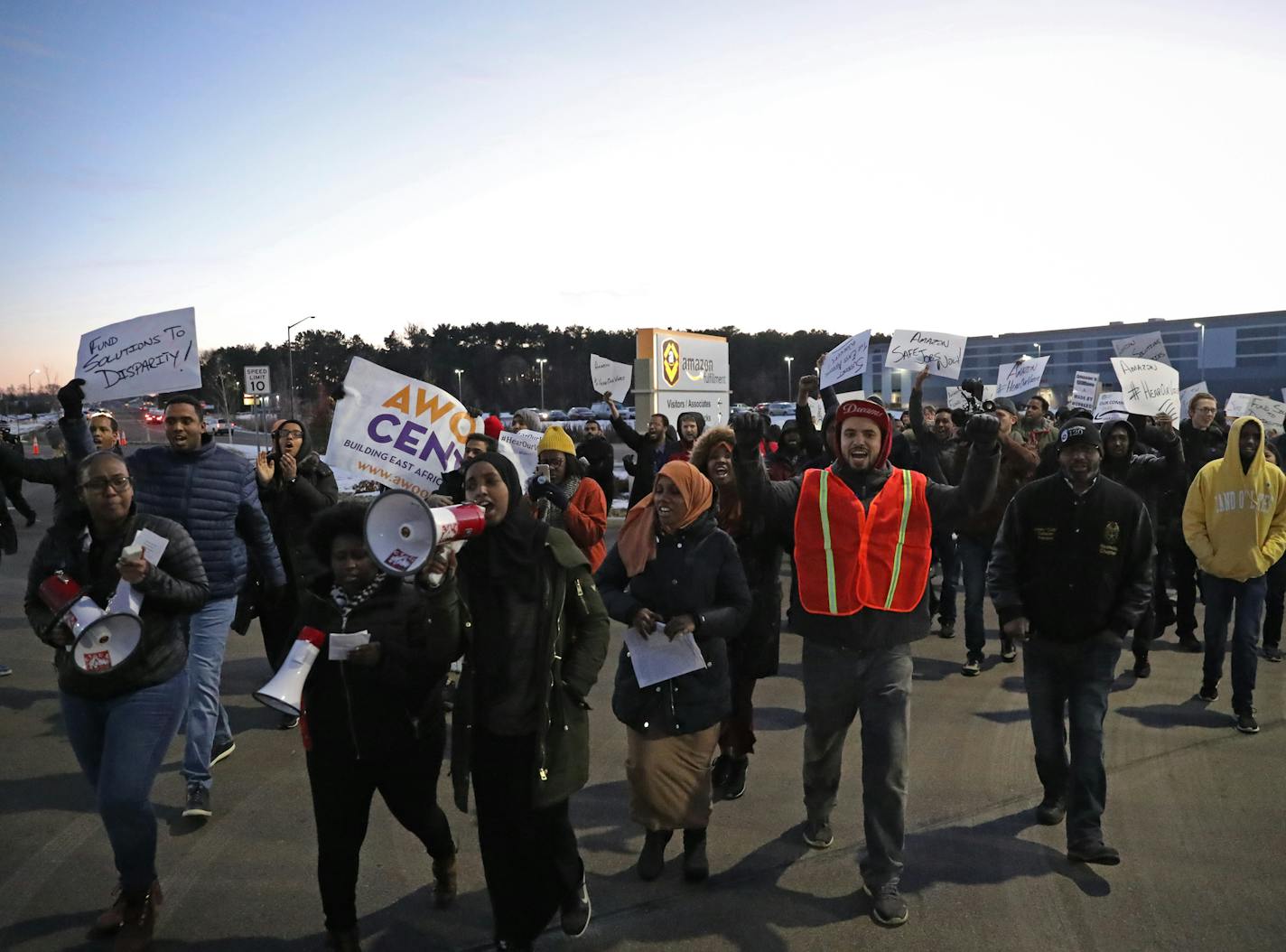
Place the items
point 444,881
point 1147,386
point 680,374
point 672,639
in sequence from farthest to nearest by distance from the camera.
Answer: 1. point 680,374
2. point 1147,386
3. point 672,639
4. point 444,881

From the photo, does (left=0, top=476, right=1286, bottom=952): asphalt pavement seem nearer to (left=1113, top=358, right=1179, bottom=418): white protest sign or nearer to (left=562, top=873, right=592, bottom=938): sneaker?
(left=562, top=873, right=592, bottom=938): sneaker

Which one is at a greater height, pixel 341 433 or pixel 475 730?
pixel 341 433

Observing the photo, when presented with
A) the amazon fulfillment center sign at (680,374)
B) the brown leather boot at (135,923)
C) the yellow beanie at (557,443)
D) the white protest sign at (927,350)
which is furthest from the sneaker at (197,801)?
the amazon fulfillment center sign at (680,374)

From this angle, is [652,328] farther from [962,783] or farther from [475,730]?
[475,730]

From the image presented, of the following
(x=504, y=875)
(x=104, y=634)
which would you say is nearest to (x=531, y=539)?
(x=504, y=875)

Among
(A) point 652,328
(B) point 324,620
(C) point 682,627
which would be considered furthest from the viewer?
(A) point 652,328

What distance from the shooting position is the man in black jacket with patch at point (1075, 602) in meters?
4.30

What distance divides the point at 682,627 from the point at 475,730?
3.05 feet

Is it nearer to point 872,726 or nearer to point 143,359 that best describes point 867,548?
point 872,726

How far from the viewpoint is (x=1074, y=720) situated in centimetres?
441

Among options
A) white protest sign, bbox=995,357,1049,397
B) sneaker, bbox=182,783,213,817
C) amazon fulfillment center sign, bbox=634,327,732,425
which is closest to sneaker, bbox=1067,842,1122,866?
sneaker, bbox=182,783,213,817

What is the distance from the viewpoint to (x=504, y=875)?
3.45 metres

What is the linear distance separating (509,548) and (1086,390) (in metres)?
14.5

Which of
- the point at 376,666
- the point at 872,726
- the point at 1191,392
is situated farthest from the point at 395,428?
the point at 1191,392
